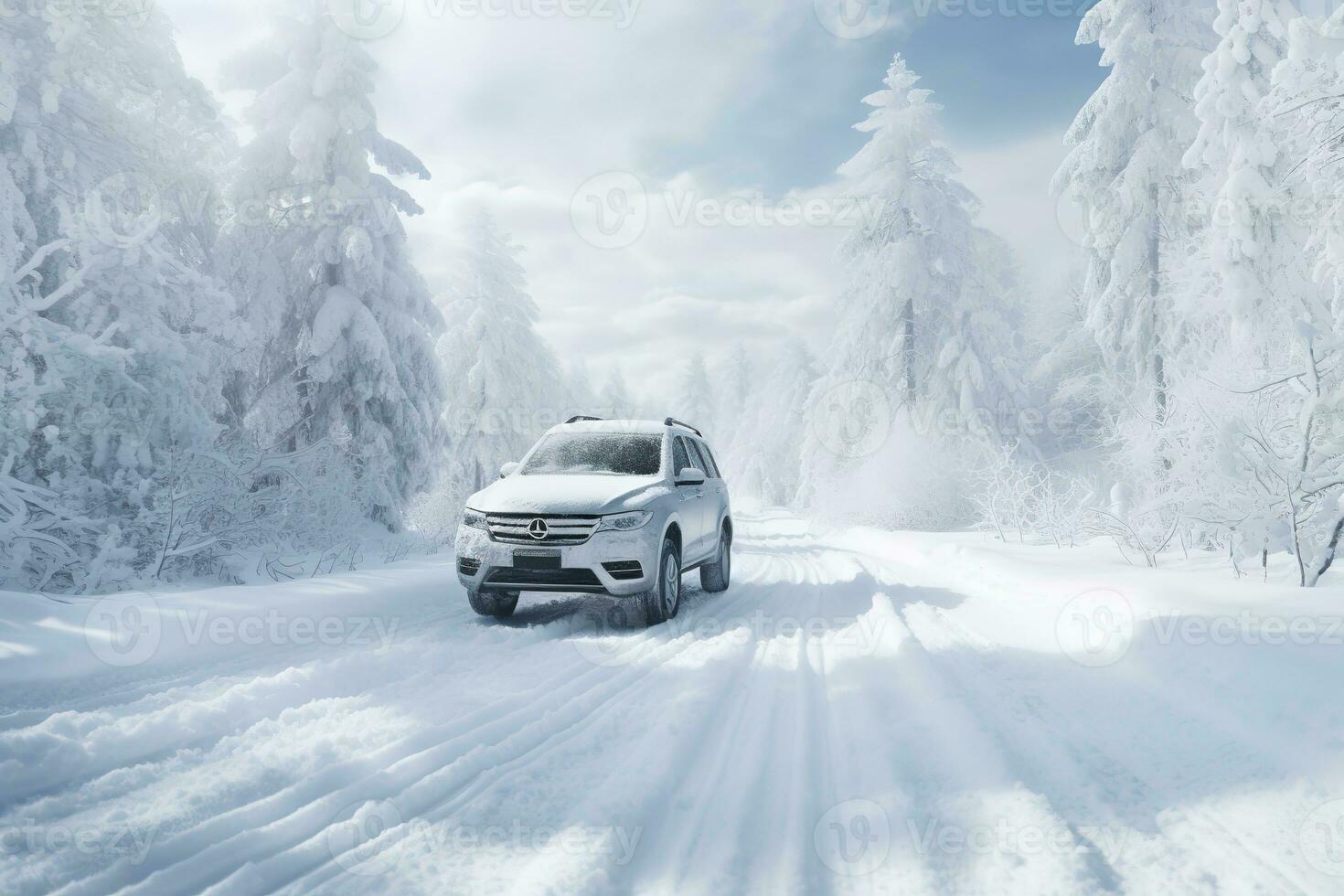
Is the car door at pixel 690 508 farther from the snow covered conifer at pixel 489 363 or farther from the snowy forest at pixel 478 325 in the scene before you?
the snow covered conifer at pixel 489 363

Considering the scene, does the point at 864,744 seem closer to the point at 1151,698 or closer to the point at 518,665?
the point at 1151,698

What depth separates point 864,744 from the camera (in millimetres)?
3811

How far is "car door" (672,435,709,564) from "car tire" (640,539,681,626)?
0.34 meters

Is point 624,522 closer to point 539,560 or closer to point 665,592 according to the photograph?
point 539,560

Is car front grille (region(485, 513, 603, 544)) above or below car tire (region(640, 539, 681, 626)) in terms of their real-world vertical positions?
above

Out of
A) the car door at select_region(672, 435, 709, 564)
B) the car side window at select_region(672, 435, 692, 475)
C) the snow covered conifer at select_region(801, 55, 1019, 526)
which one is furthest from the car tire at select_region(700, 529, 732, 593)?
the snow covered conifer at select_region(801, 55, 1019, 526)

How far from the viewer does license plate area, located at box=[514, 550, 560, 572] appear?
6500mm

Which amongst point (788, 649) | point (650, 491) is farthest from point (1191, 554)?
point (650, 491)

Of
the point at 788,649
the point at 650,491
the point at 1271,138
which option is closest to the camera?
the point at 788,649

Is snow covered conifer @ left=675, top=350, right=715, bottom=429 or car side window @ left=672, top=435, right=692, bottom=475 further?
snow covered conifer @ left=675, top=350, right=715, bottom=429

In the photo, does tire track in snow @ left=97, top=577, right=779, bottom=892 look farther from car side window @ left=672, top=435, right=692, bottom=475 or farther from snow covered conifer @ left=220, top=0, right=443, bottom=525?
snow covered conifer @ left=220, top=0, right=443, bottom=525

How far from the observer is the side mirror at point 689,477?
8.16 metres

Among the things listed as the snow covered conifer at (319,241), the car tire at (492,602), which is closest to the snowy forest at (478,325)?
the snow covered conifer at (319,241)

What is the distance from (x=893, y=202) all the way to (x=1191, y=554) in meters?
17.6
